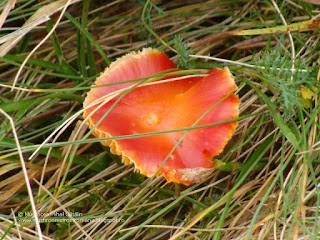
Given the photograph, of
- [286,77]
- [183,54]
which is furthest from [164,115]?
[286,77]

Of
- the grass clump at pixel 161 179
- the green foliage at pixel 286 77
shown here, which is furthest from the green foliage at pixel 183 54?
the green foliage at pixel 286 77

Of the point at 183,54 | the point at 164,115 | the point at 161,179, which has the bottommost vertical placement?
the point at 161,179

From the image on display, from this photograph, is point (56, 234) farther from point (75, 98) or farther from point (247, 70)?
point (247, 70)

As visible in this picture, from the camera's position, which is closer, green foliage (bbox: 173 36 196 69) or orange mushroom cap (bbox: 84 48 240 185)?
orange mushroom cap (bbox: 84 48 240 185)

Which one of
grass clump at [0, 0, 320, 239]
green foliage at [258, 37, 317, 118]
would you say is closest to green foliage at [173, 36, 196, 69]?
grass clump at [0, 0, 320, 239]

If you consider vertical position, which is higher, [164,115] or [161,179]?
[164,115]

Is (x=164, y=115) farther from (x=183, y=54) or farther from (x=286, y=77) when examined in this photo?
(x=286, y=77)

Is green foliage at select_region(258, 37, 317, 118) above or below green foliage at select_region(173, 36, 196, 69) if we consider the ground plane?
below

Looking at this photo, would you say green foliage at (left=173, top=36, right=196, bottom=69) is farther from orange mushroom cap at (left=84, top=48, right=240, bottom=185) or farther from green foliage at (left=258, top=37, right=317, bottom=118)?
green foliage at (left=258, top=37, right=317, bottom=118)

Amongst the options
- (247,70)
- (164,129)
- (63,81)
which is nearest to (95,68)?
(63,81)
